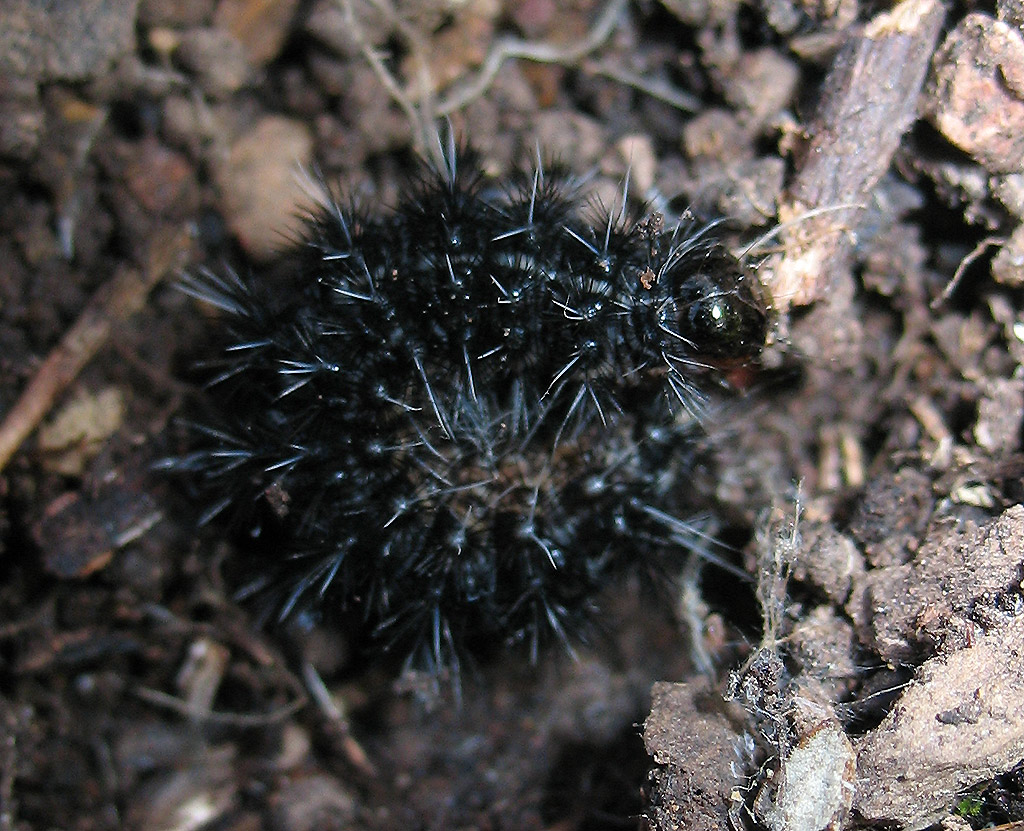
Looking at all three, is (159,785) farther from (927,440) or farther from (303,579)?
(927,440)

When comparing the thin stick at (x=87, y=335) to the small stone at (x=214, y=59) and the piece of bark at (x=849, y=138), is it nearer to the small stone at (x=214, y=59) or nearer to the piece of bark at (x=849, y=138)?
the small stone at (x=214, y=59)

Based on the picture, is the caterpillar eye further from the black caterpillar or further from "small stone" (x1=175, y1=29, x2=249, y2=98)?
"small stone" (x1=175, y1=29, x2=249, y2=98)

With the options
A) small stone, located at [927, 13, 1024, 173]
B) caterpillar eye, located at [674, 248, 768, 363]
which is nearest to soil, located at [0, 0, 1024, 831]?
small stone, located at [927, 13, 1024, 173]

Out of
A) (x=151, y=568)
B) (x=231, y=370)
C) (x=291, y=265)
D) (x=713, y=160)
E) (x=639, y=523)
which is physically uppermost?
(x=713, y=160)

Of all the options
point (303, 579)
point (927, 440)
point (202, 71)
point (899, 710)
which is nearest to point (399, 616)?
point (303, 579)

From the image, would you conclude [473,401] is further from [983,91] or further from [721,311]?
[983,91]

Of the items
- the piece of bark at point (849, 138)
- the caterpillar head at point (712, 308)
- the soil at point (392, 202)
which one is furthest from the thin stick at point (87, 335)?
the piece of bark at point (849, 138)
